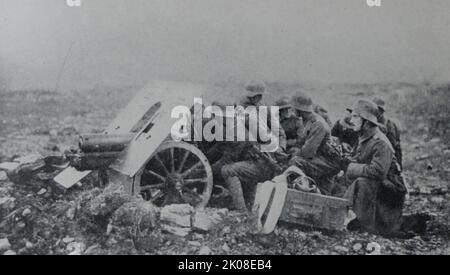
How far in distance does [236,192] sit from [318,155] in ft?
3.19

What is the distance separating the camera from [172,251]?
489 cm

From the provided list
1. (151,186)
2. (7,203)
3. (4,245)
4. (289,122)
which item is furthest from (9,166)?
(289,122)

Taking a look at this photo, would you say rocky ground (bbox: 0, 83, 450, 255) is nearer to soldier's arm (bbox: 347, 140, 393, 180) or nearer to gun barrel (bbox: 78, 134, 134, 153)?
gun barrel (bbox: 78, 134, 134, 153)

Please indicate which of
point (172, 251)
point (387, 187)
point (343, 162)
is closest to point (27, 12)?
point (172, 251)

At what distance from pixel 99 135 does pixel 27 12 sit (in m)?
1.83

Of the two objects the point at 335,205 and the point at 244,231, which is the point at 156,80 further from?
the point at 335,205

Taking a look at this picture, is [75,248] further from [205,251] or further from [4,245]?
[205,251]

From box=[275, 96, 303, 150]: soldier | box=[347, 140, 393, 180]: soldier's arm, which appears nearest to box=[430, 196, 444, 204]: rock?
box=[347, 140, 393, 180]: soldier's arm

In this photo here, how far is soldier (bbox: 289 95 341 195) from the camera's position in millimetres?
5051

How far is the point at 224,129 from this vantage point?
5004mm

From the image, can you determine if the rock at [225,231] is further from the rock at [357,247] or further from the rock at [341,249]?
the rock at [357,247]

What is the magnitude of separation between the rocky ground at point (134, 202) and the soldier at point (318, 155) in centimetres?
58

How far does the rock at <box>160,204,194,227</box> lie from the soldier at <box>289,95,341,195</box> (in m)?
1.24

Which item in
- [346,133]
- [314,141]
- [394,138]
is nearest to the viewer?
[314,141]
